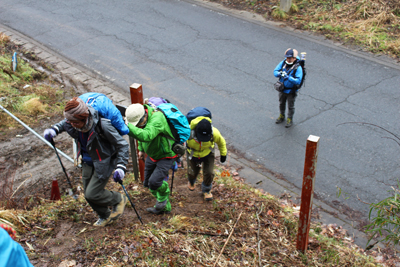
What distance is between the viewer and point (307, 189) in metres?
3.62

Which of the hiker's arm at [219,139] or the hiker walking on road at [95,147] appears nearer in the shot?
the hiker walking on road at [95,147]

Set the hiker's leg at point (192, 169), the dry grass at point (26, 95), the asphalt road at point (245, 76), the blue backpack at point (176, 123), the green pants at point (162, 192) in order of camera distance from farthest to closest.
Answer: the dry grass at point (26, 95) < the asphalt road at point (245, 76) < the hiker's leg at point (192, 169) < the green pants at point (162, 192) < the blue backpack at point (176, 123)

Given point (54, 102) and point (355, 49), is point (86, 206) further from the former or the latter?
point (355, 49)

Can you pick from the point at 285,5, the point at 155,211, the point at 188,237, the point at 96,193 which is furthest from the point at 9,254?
the point at 285,5

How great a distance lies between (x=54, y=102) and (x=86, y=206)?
12.4ft

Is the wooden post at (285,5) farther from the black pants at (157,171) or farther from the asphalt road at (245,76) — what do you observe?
the black pants at (157,171)

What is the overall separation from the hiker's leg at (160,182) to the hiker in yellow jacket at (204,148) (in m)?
0.47

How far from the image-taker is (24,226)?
160 inches

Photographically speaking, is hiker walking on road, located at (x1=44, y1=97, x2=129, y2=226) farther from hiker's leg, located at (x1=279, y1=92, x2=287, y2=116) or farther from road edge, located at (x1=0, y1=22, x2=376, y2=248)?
hiker's leg, located at (x1=279, y1=92, x2=287, y2=116)

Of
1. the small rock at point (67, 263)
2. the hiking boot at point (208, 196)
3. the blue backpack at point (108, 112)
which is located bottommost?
the hiking boot at point (208, 196)

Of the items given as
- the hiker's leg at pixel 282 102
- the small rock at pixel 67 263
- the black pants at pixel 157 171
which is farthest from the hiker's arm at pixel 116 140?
the hiker's leg at pixel 282 102

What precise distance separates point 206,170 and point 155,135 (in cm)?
128

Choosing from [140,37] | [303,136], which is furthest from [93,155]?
[140,37]

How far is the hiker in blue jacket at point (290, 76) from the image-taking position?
6.71 m
